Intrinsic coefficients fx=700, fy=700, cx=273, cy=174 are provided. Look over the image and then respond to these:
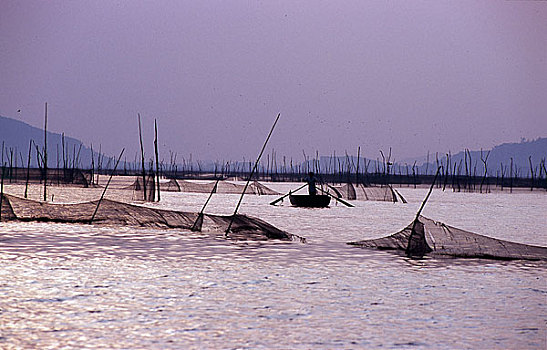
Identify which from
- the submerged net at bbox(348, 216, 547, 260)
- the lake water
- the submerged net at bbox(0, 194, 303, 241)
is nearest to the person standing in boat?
the submerged net at bbox(0, 194, 303, 241)

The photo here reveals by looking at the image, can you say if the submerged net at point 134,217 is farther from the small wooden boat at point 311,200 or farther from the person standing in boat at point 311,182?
the small wooden boat at point 311,200

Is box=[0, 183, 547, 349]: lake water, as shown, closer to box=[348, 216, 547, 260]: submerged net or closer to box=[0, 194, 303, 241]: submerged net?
box=[348, 216, 547, 260]: submerged net

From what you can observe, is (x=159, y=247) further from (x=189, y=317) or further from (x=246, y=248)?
(x=189, y=317)

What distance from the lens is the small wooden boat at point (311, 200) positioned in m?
21.2

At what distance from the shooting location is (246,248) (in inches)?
391

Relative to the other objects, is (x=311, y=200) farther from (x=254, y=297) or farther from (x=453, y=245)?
(x=254, y=297)

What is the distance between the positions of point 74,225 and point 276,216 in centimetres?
580

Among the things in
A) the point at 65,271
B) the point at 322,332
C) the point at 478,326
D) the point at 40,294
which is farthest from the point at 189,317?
the point at 65,271

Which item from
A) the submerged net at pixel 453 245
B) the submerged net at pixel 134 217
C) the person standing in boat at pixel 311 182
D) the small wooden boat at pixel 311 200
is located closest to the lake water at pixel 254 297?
the submerged net at pixel 453 245

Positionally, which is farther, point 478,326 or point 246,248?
point 246,248

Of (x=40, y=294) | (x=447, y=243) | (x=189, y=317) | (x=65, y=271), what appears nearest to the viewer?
(x=189, y=317)

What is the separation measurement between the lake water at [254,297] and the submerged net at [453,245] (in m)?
0.24

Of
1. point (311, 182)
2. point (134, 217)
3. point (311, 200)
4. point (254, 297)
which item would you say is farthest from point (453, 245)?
point (311, 200)

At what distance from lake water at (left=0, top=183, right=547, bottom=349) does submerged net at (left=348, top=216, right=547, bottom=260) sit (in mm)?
236
